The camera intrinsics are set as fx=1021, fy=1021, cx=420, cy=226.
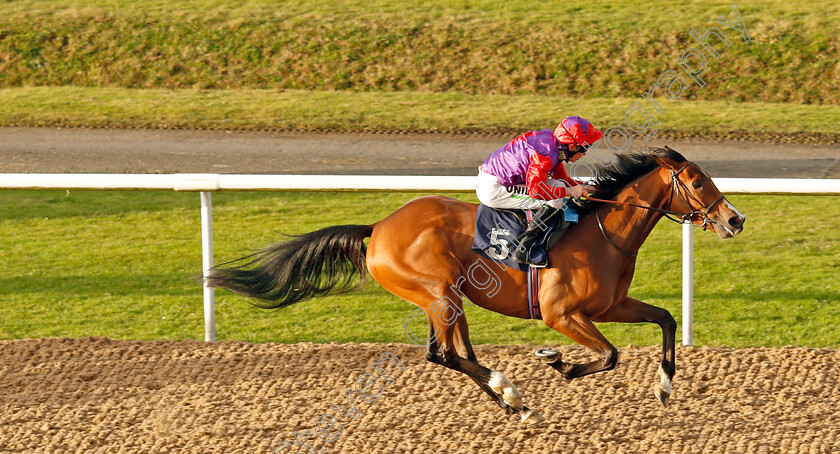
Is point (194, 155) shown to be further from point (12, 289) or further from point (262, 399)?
point (262, 399)

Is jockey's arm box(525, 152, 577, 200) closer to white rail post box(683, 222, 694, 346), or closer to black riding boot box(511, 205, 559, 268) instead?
black riding boot box(511, 205, 559, 268)

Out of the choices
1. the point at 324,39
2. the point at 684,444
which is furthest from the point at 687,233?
the point at 324,39

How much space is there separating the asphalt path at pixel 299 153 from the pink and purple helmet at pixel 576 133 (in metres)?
4.87

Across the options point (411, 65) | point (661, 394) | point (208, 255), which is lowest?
point (661, 394)

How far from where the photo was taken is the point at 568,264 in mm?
4227

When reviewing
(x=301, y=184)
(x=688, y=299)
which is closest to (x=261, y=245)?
(x=301, y=184)

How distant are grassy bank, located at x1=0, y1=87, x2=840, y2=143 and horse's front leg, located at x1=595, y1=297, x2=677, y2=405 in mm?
6553

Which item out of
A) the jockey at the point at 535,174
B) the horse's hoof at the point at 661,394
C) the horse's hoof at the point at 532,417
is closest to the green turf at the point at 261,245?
the horse's hoof at the point at 661,394

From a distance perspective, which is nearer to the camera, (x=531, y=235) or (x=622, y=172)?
(x=531, y=235)

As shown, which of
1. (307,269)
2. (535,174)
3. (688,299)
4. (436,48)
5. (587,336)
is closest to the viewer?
(535,174)

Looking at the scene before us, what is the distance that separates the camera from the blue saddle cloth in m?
4.21

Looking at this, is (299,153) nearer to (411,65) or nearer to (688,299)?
(411,65)

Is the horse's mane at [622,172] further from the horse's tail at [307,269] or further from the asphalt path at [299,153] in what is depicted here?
the asphalt path at [299,153]

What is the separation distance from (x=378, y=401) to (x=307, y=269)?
69cm
